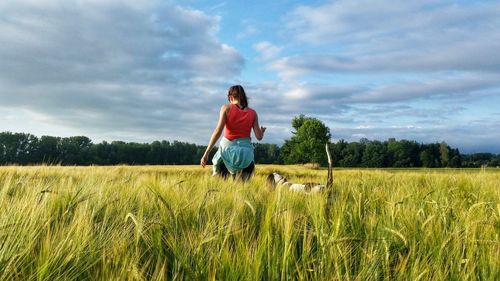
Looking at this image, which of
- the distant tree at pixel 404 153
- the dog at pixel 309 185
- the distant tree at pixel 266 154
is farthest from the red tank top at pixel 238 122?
the distant tree at pixel 404 153

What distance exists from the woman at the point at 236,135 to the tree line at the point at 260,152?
26912mm

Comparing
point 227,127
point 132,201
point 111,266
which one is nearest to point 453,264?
point 111,266

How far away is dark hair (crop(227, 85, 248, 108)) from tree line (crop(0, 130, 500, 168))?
2699 cm

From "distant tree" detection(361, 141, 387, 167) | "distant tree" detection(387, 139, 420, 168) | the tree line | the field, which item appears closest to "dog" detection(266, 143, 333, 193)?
the field

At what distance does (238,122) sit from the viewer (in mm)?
5520

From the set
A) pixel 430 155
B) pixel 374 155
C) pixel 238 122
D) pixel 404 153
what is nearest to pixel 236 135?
pixel 238 122

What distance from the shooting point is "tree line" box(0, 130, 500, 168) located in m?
54.4

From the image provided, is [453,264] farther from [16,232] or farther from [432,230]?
[16,232]

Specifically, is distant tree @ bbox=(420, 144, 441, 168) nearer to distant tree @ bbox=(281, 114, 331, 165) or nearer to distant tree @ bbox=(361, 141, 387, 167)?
distant tree @ bbox=(361, 141, 387, 167)

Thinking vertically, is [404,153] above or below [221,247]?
above

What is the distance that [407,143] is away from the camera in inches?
3691

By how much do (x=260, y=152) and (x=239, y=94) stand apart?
246 ft

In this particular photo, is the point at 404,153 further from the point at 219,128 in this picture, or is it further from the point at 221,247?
the point at 221,247

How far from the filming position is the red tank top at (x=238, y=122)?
5488 mm
